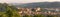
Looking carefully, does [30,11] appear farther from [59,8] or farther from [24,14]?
[59,8]

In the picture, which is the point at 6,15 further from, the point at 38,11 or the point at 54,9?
the point at 54,9

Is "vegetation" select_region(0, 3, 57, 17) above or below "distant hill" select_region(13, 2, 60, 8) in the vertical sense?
below

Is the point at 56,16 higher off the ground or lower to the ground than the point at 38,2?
lower

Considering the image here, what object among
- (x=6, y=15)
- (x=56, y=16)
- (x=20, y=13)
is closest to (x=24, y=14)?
(x=20, y=13)

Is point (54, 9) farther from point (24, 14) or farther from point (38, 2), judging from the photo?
point (24, 14)

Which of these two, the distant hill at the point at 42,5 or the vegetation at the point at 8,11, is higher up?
the distant hill at the point at 42,5

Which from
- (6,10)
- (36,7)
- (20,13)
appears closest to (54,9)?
(36,7)

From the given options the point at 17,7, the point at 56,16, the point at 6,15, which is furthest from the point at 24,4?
the point at 56,16
